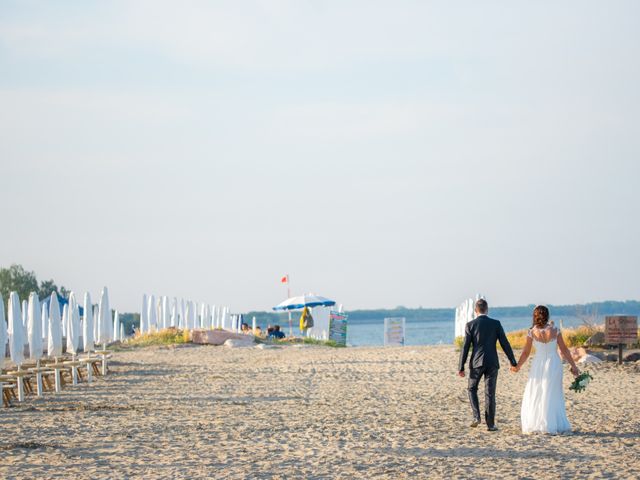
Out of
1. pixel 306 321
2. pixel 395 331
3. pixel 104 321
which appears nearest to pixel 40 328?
pixel 104 321

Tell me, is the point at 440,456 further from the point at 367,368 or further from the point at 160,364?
the point at 160,364

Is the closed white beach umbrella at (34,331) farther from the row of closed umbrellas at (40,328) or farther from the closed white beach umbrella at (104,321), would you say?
the closed white beach umbrella at (104,321)

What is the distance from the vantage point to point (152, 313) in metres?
40.8

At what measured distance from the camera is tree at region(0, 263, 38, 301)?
87.2 m

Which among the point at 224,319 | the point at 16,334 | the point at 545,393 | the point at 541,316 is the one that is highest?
the point at 541,316

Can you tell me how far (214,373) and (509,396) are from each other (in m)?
8.64

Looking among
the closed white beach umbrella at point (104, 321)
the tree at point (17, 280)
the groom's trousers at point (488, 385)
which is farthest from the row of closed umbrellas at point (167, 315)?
the tree at point (17, 280)

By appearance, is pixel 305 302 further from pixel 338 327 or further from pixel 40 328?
pixel 40 328

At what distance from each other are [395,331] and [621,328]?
1888 cm

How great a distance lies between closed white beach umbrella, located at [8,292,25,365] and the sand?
96 centimetres

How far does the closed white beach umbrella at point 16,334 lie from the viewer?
58.1ft

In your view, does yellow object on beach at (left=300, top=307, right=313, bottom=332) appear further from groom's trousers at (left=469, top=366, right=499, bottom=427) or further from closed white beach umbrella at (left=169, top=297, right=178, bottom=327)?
groom's trousers at (left=469, top=366, right=499, bottom=427)

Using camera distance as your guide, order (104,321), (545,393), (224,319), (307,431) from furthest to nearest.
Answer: (224,319) < (104,321) < (307,431) < (545,393)

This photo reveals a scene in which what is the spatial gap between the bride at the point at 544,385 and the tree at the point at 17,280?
79.0 m
